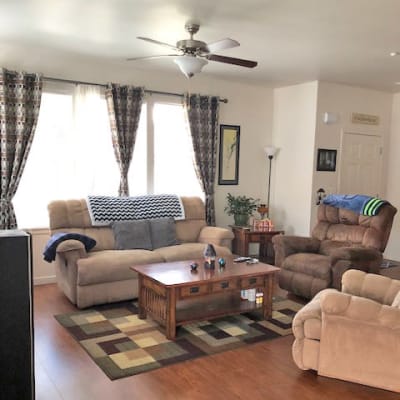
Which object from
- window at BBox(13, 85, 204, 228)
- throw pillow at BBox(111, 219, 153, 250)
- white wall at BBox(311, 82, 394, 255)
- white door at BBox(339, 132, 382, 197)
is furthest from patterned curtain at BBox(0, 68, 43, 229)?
white door at BBox(339, 132, 382, 197)

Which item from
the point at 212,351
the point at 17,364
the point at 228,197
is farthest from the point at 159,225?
the point at 17,364

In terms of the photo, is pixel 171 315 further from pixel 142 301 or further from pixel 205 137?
pixel 205 137

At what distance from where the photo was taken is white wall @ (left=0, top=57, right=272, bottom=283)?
5.03 metres

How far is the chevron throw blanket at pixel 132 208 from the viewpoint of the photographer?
4.84m

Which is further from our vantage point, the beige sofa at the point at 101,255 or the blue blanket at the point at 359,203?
the blue blanket at the point at 359,203

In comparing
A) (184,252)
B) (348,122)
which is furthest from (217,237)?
(348,122)

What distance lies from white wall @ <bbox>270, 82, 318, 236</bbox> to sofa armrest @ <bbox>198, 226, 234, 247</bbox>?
5.13ft

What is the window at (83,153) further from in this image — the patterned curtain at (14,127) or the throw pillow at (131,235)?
the throw pillow at (131,235)

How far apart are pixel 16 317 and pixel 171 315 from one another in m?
1.78

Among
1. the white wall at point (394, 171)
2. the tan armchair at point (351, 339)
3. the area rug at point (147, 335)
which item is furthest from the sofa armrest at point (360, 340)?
the white wall at point (394, 171)

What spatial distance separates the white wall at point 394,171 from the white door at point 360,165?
0.67 ft

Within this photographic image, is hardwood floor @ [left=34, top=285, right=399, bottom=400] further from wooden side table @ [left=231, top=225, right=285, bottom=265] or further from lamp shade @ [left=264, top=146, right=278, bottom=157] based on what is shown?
lamp shade @ [left=264, top=146, right=278, bottom=157]

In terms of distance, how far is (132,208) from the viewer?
5043 mm

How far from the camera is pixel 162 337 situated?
348 centimetres
